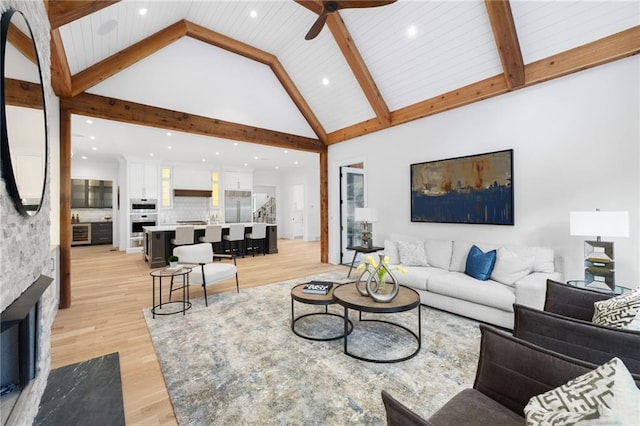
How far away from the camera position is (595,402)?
0.82 metres

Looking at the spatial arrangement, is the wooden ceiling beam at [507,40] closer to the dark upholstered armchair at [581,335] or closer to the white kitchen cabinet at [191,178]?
the dark upholstered armchair at [581,335]

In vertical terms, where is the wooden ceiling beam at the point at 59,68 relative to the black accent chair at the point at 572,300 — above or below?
above

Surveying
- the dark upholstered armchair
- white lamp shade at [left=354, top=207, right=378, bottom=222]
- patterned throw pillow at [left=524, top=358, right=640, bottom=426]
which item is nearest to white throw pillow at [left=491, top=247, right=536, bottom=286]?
the dark upholstered armchair

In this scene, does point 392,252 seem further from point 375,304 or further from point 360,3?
point 360,3

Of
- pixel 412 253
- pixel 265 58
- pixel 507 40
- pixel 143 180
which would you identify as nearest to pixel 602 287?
pixel 412 253

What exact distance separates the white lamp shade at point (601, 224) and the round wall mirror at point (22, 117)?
424 cm

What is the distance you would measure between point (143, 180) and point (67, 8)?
6.93 meters

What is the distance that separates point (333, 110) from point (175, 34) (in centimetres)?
303

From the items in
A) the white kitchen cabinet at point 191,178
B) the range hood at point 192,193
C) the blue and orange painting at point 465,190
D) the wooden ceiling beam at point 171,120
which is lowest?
the blue and orange painting at point 465,190

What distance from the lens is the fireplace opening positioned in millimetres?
1427

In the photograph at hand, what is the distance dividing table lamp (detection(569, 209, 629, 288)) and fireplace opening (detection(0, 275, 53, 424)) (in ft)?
13.7

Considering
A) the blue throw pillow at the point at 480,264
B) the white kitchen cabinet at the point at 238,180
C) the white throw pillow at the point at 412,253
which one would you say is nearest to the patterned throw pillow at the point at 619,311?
the blue throw pillow at the point at 480,264

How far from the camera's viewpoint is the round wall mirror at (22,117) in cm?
138

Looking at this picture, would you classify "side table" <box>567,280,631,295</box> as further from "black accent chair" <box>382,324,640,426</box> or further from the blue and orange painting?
"black accent chair" <box>382,324,640,426</box>
